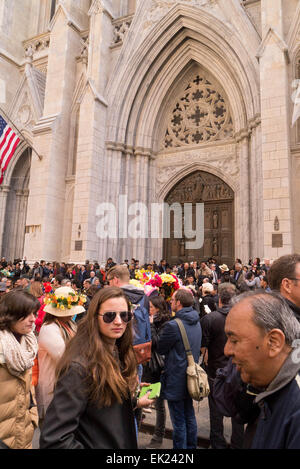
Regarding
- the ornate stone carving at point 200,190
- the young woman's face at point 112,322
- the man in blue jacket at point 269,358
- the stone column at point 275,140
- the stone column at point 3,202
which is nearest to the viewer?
the man in blue jacket at point 269,358

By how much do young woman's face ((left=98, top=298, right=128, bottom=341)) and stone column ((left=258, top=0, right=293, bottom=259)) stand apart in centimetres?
967

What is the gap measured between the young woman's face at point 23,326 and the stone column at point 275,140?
31.4ft

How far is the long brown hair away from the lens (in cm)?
155

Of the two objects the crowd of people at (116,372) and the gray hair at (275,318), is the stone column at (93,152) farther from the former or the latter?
the gray hair at (275,318)

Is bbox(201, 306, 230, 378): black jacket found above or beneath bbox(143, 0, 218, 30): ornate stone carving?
beneath

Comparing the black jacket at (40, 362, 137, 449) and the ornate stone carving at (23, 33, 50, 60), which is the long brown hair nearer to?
the black jacket at (40, 362, 137, 449)

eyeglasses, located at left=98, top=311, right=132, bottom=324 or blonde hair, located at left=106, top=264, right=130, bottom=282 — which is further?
blonde hair, located at left=106, top=264, right=130, bottom=282

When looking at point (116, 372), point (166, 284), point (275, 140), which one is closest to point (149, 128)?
point (275, 140)

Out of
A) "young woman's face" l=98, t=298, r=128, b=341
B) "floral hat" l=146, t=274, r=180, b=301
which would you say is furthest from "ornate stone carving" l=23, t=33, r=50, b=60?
"young woman's face" l=98, t=298, r=128, b=341

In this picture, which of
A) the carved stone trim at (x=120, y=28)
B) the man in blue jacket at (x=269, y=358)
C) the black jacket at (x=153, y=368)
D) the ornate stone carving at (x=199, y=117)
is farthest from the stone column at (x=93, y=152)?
the man in blue jacket at (x=269, y=358)

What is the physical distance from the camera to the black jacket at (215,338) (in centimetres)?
368

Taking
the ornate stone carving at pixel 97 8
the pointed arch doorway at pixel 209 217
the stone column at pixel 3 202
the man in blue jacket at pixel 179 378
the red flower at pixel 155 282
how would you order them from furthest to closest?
1. the stone column at pixel 3 202
2. the ornate stone carving at pixel 97 8
3. the pointed arch doorway at pixel 209 217
4. the red flower at pixel 155 282
5. the man in blue jacket at pixel 179 378

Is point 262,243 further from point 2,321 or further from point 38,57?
point 38,57

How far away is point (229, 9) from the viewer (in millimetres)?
13719
